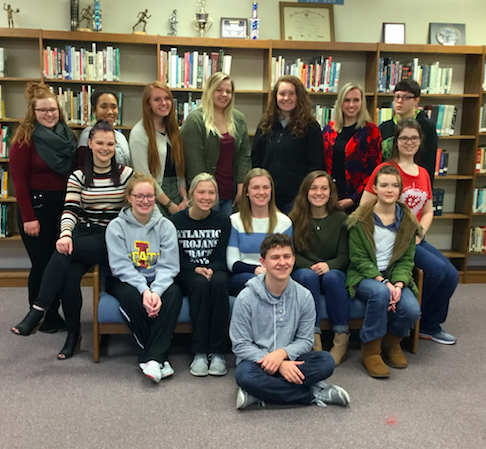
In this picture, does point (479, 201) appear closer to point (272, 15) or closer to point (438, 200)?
point (438, 200)

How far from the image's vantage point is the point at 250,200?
2.85m

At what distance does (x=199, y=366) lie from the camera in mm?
2518

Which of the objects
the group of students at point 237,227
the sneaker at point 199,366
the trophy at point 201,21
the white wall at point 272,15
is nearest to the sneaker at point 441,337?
the group of students at point 237,227

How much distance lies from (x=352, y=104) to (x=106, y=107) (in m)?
1.52

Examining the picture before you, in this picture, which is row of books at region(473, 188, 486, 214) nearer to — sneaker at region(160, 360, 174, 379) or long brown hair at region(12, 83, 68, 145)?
sneaker at region(160, 360, 174, 379)

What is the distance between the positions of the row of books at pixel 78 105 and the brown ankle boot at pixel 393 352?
9.07ft

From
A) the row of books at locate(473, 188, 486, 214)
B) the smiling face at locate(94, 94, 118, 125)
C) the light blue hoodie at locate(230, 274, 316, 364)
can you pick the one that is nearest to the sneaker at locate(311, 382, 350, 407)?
the light blue hoodie at locate(230, 274, 316, 364)

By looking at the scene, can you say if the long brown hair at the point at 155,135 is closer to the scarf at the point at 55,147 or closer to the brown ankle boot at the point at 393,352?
the scarf at the point at 55,147

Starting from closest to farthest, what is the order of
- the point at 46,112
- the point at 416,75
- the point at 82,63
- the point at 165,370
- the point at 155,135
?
the point at 165,370, the point at 46,112, the point at 155,135, the point at 82,63, the point at 416,75

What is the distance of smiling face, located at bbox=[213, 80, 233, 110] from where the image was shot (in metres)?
3.00

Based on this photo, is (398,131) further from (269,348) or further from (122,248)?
(122,248)

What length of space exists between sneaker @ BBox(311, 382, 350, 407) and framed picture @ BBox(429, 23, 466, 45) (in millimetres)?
3472

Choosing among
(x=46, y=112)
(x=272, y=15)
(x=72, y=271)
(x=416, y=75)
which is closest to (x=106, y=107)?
(x=46, y=112)

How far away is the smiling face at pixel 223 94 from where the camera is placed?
9.85ft
